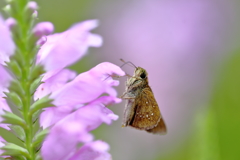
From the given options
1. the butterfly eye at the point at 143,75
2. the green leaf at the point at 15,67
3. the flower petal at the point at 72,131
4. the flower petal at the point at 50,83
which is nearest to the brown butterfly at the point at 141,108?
the butterfly eye at the point at 143,75

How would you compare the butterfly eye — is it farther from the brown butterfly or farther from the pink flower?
the pink flower

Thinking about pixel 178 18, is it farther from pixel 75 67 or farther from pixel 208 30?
pixel 75 67

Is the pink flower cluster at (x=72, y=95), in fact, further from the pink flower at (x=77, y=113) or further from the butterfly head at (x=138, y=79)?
the butterfly head at (x=138, y=79)

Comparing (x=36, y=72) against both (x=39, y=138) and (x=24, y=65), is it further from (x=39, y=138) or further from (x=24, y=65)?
(x=39, y=138)

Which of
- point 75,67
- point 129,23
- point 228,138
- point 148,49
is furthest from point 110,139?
point 129,23

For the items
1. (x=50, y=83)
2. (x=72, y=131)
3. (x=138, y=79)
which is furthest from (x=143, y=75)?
(x=72, y=131)
